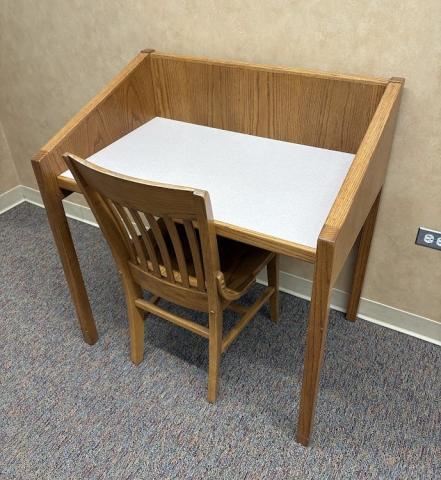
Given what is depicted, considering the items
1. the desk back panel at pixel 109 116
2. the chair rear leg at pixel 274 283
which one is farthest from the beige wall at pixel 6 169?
the chair rear leg at pixel 274 283

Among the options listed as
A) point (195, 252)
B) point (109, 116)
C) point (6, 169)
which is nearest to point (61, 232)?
point (109, 116)

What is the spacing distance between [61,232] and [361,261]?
3.53 feet

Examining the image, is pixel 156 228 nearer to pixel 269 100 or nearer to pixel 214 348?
pixel 214 348

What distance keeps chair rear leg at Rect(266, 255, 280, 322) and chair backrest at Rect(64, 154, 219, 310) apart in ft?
1.25

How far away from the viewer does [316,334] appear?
114cm

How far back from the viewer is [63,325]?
6.22 feet

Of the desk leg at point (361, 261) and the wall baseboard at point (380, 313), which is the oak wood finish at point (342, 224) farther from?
the wall baseboard at point (380, 313)

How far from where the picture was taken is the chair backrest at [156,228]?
104cm

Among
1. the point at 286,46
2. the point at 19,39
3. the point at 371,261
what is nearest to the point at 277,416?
the point at 371,261

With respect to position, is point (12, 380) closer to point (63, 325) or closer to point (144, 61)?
point (63, 325)

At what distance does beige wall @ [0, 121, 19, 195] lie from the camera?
8.45 feet

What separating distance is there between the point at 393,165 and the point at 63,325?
4.68 ft

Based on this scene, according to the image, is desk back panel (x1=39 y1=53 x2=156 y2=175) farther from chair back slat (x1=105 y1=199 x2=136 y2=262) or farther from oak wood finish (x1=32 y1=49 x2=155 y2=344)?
chair back slat (x1=105 y1=199 x2=136 y2=262)

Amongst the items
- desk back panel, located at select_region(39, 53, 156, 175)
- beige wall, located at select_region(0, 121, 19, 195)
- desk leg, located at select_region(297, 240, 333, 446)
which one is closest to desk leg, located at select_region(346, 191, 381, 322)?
desk leg, located at select_region(297, 240, 333, 446)
